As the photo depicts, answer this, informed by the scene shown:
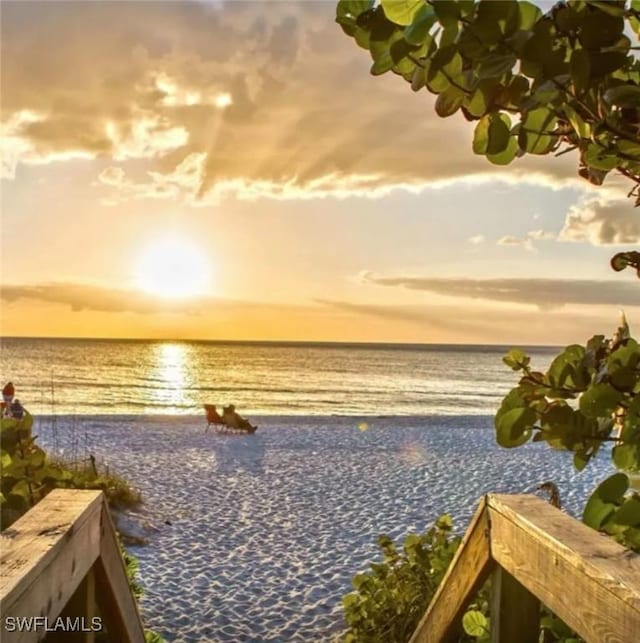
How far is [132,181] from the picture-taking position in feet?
62.7

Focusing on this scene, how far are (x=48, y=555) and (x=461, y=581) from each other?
108 cm

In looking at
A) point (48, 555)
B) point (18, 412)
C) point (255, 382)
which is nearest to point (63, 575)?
point (48, 555)

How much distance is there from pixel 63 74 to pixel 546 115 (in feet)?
22.1

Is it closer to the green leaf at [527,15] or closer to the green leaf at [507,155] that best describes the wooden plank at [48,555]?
the green leaf at [507,155]

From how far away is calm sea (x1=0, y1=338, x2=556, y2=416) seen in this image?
117 feet

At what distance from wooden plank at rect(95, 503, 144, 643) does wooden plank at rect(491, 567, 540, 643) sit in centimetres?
101

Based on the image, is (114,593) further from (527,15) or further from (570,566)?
(527,15)

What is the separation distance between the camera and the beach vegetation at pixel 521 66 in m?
0.54

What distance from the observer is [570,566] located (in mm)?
1269

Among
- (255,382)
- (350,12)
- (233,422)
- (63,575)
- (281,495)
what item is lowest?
(255,382)

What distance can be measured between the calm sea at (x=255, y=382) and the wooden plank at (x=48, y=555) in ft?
68.3

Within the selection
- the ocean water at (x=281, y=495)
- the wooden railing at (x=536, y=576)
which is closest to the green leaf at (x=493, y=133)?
the wooden railing at (x=536, y=576)

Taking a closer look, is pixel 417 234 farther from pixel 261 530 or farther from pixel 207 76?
pixel 207 76

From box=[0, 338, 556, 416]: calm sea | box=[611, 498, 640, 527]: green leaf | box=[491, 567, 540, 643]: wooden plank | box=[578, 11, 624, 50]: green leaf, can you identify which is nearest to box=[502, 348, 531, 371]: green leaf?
box=[611, 498, 640, 527]: green leaf
